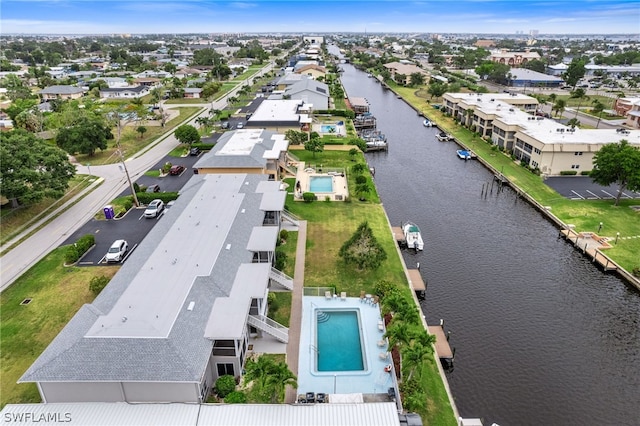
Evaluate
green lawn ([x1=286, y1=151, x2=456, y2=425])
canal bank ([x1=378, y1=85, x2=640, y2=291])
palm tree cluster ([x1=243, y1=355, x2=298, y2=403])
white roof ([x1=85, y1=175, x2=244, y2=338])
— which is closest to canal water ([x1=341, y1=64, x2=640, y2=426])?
Result: canal bank ([x1=378, y1=85, x2=640, y2=291])

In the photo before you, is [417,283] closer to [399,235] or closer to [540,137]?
[399,235]

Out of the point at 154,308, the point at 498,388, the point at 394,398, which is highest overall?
the point at 154,308

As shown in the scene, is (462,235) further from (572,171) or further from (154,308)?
(154,308)

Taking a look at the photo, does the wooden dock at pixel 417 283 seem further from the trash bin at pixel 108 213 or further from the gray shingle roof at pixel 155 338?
the trash bin at pixel 108 213

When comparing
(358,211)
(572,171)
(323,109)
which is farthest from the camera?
(323,109)

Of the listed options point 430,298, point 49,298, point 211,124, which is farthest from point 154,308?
point 211,124

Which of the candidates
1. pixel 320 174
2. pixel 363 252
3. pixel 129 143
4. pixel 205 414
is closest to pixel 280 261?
pixel 363 252
